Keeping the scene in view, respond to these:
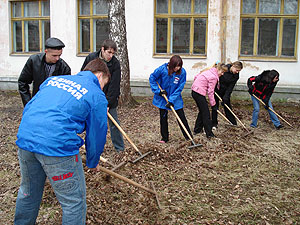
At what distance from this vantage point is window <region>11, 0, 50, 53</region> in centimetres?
1327

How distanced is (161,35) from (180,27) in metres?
0.73

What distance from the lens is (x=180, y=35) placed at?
11.9 meters

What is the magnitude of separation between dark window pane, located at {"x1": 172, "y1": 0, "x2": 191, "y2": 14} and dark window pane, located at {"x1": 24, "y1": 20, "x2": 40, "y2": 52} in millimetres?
5753

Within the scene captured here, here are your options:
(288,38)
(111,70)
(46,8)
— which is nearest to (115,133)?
(111,70)

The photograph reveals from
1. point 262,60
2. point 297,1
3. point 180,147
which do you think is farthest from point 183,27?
point 180,147

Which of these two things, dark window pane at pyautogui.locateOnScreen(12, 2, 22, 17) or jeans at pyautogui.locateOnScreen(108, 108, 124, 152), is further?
dark window pane at pyautogui.locateOnScreen(12, 2, 22, 17)

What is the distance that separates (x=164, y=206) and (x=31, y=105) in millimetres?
2136

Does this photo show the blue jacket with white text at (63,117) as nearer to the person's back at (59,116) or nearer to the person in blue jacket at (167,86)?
the person's back at (59,116)

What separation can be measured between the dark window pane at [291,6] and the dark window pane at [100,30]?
6315 millimetres

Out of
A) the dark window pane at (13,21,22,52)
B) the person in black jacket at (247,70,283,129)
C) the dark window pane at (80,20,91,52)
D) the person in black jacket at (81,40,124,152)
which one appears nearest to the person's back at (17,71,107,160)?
the person in black jacket at (81,40,124,152)

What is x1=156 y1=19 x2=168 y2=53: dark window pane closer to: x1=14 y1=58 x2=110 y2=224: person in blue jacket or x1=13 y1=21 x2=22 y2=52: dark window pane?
x1=13 y1=21 x2=22 y2=52: dark window pane

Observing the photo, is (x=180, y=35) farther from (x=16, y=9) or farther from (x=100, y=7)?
(x=16, y=9)

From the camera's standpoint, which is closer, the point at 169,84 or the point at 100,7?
the point at 169,84

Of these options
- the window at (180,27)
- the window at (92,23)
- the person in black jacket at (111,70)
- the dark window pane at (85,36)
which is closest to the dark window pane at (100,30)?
the window at (92,23)
